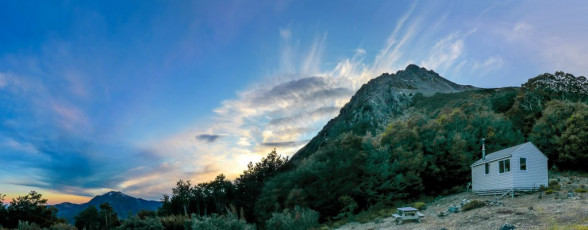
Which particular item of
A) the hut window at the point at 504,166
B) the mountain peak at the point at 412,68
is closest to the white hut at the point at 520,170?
the hut window at the point at 504,166

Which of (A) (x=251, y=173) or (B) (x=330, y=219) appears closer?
(B) (x=330, y=219)

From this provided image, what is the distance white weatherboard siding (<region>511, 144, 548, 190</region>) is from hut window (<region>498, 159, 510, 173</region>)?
602 mm

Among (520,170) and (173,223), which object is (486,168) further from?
(173,223)

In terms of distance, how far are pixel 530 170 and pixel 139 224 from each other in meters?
20.9

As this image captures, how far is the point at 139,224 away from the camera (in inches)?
505

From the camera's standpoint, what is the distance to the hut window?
21.4 meters

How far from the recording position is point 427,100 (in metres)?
107

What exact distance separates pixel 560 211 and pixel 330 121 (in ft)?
413

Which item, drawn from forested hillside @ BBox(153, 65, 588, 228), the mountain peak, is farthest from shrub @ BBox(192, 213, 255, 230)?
the mountain peak

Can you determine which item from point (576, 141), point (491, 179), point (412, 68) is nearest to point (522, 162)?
point (491, 179)

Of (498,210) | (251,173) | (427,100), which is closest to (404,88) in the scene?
(427,100)

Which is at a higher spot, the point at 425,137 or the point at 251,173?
the point at 425,137

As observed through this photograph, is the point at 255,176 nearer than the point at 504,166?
No

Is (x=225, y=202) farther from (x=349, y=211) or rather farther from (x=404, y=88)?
(x=404, y=88)
